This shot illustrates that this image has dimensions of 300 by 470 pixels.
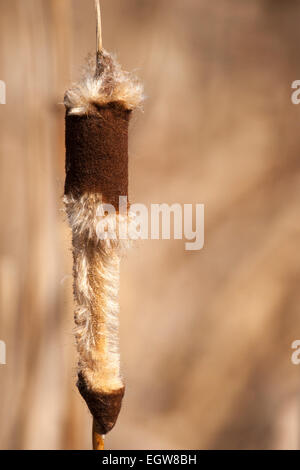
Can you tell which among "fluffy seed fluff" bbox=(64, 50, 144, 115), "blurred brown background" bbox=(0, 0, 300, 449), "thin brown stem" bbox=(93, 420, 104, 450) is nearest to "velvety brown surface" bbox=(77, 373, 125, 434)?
"thin brown stem" bbox=(93, 420, 104, 450)

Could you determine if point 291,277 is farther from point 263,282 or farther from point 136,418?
point 136,418

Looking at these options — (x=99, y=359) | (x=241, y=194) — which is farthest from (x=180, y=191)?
(x=99, y=359)
